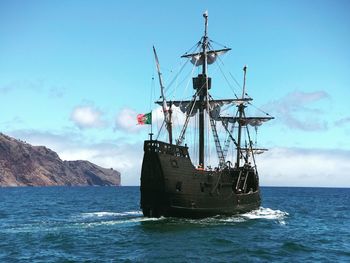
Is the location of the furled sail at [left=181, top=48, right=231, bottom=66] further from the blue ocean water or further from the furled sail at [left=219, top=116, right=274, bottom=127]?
the blue ocean water

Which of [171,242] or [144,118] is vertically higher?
→ [144,118]

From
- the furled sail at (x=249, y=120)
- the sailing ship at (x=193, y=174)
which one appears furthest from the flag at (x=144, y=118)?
the furled sail at (x=249, y=120)

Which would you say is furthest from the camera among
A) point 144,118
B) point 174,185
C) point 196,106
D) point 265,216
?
point 196,106

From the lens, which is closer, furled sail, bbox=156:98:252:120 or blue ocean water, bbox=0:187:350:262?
blue ocean water, bbox=0:187:350:262

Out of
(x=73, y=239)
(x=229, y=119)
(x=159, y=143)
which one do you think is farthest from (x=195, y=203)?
(x=229, y=119)

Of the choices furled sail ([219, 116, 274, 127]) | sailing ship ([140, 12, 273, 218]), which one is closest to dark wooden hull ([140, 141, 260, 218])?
sailing ship ([140, 12, 273, 218])

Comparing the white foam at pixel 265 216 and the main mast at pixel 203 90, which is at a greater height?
the main mast at pixel 203 90

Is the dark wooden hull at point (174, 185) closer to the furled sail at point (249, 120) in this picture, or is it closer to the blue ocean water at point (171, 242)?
the blue ocean water at point (171, 242)

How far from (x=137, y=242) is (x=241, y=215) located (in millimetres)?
21763

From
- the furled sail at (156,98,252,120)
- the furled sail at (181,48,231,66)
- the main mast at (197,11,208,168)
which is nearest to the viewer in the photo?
the main mast at (197,11,208,168)

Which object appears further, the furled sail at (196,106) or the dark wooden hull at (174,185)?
the furled sail at (196,106)

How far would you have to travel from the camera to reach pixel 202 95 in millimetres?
51312

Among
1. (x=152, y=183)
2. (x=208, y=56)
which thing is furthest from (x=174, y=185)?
(x=208, y=56)

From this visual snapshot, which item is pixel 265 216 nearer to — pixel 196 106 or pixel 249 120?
pixel 196 106
